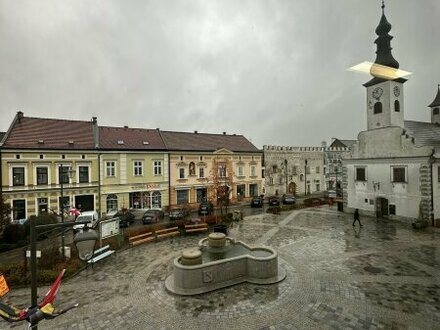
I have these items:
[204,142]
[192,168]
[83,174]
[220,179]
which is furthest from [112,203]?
[204,142]

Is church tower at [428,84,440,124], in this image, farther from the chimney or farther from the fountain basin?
the chimney

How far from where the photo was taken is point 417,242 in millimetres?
16938

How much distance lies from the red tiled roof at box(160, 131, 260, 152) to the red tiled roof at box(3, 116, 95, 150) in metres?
9.86

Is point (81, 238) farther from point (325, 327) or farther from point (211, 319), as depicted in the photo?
point (325, 327)

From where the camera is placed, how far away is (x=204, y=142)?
3750 cm

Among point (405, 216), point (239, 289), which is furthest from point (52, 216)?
point (405, 216)

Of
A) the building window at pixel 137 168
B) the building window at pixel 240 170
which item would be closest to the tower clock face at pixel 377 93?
the building window at pixel 240 170

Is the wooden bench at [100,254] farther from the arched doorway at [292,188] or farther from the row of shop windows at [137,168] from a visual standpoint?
the arched doorway at [292,188]

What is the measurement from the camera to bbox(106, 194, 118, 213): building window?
29206mm

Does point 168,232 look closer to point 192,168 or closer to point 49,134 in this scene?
point 192,168

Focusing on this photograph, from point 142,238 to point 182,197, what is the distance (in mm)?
15364

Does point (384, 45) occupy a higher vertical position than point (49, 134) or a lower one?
higher

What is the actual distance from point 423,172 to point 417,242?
7.24 m

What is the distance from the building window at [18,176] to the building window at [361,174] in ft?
111
